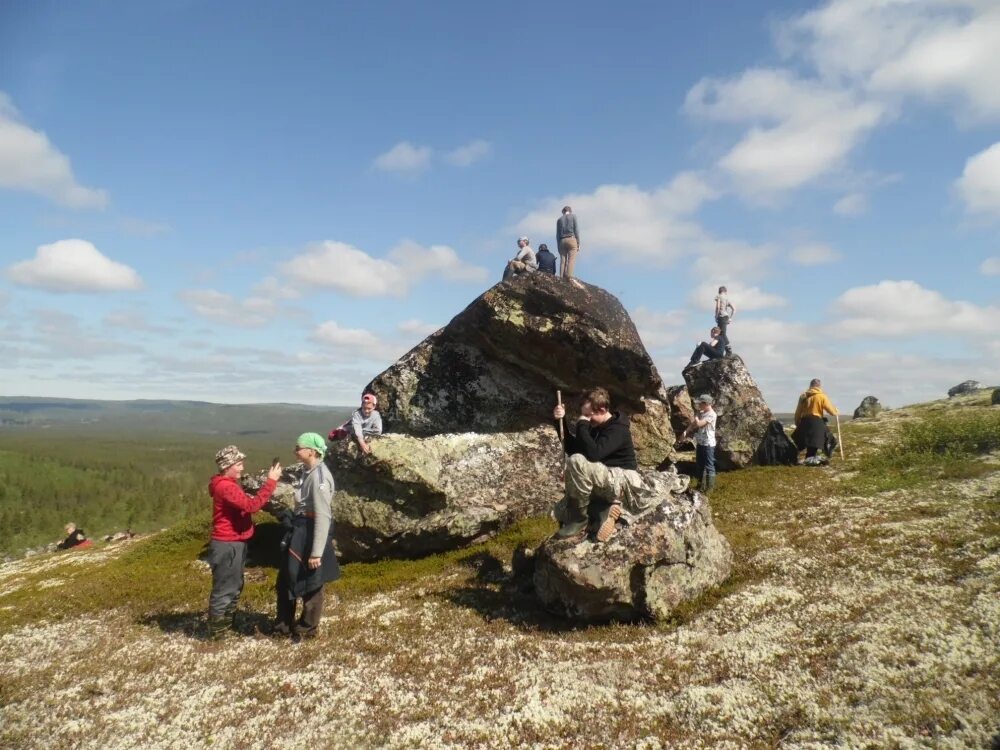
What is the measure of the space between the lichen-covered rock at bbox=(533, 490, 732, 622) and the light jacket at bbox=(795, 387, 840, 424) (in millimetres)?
14415

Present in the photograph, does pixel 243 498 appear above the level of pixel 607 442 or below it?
below

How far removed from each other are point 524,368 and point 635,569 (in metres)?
11.0

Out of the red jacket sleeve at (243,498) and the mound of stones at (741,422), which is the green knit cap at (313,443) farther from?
the mound of stones at (741,422)

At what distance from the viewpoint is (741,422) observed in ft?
83.8

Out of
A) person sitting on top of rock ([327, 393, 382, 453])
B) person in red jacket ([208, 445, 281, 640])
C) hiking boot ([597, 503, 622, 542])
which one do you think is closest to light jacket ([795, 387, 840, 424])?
hiking boot ([597, 503, 622, 542])

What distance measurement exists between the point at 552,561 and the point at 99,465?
627 ft

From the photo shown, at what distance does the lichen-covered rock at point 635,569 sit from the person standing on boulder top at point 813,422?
45.8 ft

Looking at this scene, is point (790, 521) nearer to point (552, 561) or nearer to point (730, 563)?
point (730, 563)

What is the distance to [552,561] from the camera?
12195 millimetres

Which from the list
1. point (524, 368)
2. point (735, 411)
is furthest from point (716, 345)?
point (524, 368)

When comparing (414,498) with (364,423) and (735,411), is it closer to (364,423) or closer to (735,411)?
(364,423)

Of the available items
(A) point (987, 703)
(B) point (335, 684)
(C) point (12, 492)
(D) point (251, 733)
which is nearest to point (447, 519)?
(B) point (335, 684)

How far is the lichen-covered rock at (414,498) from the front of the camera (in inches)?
663

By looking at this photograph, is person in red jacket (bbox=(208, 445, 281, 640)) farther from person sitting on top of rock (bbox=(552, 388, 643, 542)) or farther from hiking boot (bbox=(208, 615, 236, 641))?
person sitting on top of rock (bbox=(552, 388, 643, 542))
